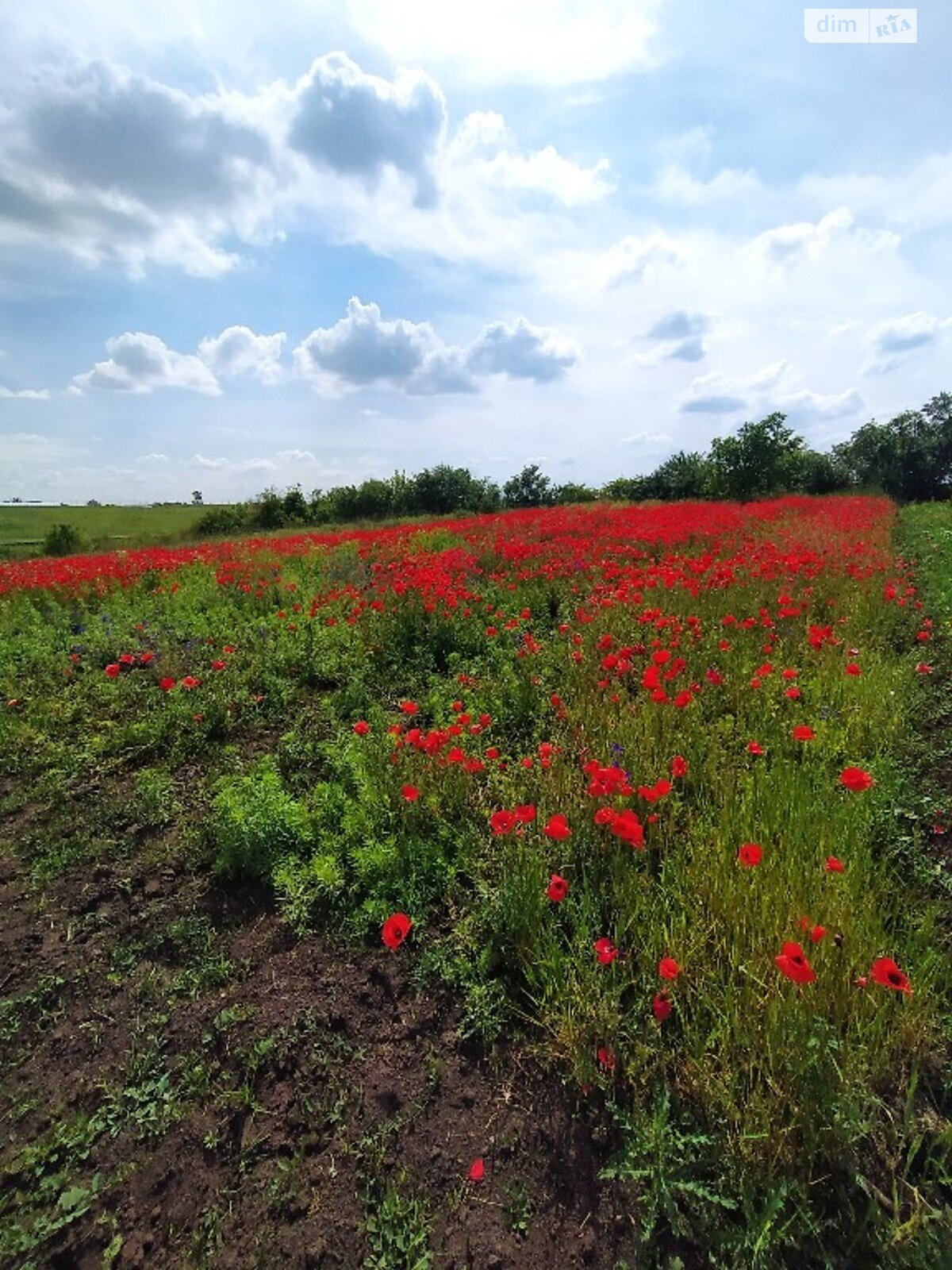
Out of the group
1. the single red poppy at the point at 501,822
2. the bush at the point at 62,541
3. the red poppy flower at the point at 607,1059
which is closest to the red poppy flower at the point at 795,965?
the red poppy flower at the point at 607,1059

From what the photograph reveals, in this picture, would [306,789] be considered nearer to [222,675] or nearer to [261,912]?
[261,912]

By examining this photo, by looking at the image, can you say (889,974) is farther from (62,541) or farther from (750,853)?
(62,541)

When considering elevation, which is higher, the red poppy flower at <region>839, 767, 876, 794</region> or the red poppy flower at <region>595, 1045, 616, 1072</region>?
the red poppy flower at <region>839, 767, 876, 794</region>

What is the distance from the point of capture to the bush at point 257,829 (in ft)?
10.3

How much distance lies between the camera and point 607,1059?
6.44 ft

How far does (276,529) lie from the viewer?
31391 mm

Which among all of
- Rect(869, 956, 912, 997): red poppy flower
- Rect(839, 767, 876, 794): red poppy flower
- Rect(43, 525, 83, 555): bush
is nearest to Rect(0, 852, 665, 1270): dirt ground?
Rect(869, 956, 912, 997): red poppy flower

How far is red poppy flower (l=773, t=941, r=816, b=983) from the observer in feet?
5.58

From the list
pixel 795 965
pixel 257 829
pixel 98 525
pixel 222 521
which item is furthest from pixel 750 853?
pixel 98 525

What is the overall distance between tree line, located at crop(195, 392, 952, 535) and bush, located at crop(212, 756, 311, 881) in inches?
1183

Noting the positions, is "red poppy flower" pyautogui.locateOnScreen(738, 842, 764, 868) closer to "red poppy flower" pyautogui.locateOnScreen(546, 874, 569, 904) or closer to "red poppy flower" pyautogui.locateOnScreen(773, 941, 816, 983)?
"red poppy flower" pyautogui.locateOnScreen(773, 941, 816, 983)

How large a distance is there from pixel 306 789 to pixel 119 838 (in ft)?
3.57

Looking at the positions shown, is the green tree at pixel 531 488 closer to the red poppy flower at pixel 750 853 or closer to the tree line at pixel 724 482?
the tree line at pixel 724 482

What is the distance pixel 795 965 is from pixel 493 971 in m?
1.26
